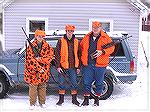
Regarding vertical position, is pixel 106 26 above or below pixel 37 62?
above

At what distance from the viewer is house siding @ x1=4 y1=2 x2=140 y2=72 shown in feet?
45.1

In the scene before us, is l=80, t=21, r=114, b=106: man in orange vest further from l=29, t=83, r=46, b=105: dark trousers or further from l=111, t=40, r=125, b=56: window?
l=111, t=40, r=125, b=56: window

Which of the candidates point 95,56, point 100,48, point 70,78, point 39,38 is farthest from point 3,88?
point 100,48

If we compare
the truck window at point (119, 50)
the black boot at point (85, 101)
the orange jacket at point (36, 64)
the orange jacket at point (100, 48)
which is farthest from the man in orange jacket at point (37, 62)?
the truck window at point (119, 50)

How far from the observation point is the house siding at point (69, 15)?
45.1 ft

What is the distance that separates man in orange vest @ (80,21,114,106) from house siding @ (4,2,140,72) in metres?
5.28

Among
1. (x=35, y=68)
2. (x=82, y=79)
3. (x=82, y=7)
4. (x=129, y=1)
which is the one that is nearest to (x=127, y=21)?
(x=129, y=1)

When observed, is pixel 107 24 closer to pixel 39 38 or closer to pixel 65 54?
pixel 65 54

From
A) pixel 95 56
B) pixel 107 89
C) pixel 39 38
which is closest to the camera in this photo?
pixel 39 38

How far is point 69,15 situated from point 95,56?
5.75 m

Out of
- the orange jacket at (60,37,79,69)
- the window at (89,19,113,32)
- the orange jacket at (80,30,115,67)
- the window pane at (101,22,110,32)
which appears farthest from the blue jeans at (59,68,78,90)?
the window pane at (101,22,110,32)

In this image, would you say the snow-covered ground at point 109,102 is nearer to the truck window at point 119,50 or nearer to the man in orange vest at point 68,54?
the man in orange vest at point 68,54

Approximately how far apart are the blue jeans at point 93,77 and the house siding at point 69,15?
5.24 m

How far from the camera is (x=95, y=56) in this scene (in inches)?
333
